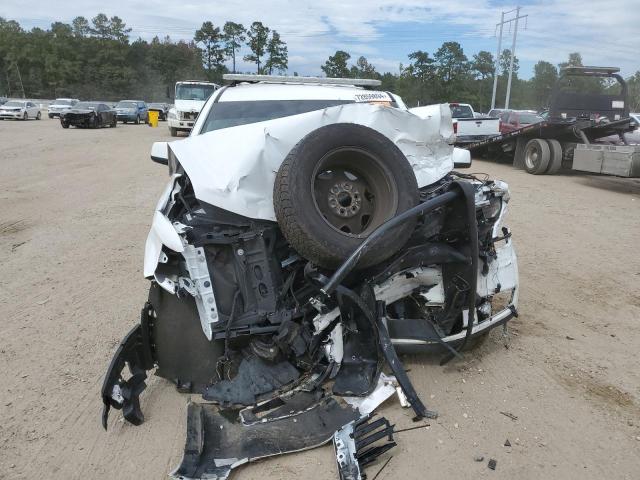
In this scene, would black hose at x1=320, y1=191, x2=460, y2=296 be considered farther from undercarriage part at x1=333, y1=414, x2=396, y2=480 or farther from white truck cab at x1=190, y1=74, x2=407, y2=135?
white truck cab at x1=190, y1=74, x2=407, y2=135

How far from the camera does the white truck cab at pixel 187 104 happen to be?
22.6 m

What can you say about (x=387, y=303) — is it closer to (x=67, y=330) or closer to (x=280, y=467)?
(x=280, y=467)

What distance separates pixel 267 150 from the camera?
11.0ft

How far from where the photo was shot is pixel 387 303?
11.1ft

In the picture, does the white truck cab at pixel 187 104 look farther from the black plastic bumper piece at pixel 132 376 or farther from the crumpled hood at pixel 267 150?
the black plastic bumper piece at pixel 132 376

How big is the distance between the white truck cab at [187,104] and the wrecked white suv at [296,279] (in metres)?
19.9

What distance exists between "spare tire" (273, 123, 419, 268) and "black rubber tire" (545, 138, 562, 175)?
37.6ft

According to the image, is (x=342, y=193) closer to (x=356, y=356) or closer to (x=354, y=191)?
(x=354, y=191)

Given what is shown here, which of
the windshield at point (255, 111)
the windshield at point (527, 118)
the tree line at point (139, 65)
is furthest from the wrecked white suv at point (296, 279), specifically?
the tree line at point (139, 65)

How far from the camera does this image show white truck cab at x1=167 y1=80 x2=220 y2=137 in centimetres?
2261

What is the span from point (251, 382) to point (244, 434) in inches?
12.1

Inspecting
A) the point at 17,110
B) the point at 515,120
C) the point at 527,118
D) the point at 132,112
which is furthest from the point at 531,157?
the point at 17,110

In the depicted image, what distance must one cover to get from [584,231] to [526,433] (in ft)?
18.1

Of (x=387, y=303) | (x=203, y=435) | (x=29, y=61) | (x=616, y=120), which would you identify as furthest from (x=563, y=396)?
(x=29, y=61)
